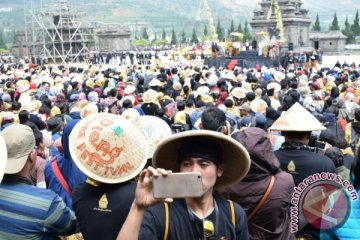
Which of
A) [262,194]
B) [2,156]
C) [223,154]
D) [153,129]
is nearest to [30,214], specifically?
[2,156]

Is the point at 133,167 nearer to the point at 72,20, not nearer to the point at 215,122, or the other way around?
the point at 215,122

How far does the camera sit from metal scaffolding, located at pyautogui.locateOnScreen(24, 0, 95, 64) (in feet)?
188

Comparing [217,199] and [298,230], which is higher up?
[217,199]

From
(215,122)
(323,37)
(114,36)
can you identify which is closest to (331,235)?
(215,122)

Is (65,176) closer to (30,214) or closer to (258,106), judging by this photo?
(30,214)

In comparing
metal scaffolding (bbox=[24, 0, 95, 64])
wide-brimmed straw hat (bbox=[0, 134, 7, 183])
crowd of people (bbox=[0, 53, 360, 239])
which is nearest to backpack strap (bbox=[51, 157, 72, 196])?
crowd of people (bbox=[0, 53, 360, 239])

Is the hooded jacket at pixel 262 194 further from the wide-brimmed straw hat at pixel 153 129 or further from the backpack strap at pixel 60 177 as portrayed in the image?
the backpack strap at pixel 60 177

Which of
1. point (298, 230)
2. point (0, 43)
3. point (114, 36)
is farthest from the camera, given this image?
point (0, 43)

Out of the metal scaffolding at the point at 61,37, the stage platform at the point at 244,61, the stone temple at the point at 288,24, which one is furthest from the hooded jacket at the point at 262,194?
the metal scaffolding at the point at 61,37

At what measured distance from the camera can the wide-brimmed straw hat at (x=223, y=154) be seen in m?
3.05

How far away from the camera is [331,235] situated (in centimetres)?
312

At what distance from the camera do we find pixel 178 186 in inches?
101

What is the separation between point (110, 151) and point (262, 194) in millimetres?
1264

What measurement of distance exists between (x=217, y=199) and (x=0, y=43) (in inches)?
4798
